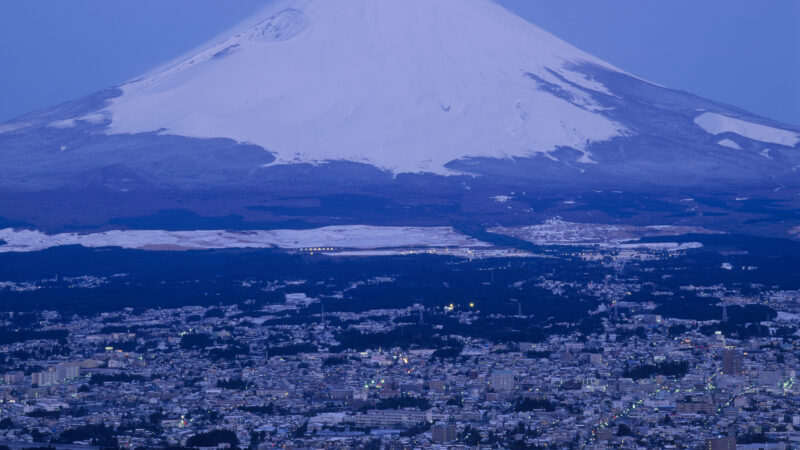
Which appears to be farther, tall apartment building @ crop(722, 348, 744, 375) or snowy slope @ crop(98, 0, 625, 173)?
snowy slope @ crop(98, 0, 625, 173)

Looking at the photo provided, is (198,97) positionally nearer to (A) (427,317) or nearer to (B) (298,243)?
(B) (298,243)

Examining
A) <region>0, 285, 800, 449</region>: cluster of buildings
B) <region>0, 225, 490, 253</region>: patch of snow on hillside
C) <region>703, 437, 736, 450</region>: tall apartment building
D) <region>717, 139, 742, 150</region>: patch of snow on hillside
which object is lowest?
<region>703, 437, 736, 450</region>: tall apartment building

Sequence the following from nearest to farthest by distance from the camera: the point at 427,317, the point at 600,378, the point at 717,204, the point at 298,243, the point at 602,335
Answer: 1. the point at 600,378
2. the point at 602,335
3. the point at 427,317
4. the point at 298,243
5. the point at 717,204

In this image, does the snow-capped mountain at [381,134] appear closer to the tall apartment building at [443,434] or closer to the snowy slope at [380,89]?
the snowy slope at [380,89]

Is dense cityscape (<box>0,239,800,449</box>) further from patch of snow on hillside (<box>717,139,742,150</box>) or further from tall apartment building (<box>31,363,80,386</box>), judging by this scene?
patch of snow on hillside (<box>717,139,742,150</box>)

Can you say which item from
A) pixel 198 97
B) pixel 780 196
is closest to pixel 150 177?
pixel 198 97

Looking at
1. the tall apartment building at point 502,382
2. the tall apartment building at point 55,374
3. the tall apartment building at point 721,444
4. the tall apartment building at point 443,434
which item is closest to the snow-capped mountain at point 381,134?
the tall apartment building at point 55,374

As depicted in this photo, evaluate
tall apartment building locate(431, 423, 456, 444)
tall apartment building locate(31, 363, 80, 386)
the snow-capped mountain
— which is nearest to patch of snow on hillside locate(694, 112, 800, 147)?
the snow-capped mountain
